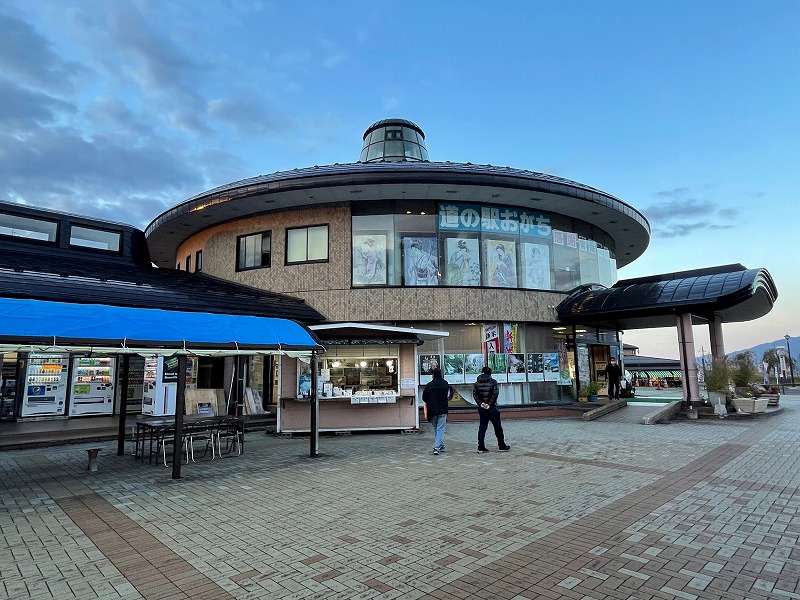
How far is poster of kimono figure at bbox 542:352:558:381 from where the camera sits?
18953 millimetres

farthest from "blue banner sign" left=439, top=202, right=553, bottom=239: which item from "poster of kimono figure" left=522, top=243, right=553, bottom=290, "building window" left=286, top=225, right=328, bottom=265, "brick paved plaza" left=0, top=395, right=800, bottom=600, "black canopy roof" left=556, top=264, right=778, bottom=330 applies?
"brick paved plaza" left=0, top=395, right=800, bottom=600

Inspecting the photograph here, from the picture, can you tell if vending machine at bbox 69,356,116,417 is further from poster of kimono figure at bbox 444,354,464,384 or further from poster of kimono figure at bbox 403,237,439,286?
poster of kimono figure at bbox 444,354,464,384

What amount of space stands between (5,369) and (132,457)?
7780mm

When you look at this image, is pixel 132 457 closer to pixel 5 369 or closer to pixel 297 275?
pixel 5 369

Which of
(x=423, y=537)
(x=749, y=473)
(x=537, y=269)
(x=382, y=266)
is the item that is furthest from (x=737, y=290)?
(x=423, y=537)

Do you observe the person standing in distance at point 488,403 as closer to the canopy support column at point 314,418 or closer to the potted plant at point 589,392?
the canopy support column at point 314,418

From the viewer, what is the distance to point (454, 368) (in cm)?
1778

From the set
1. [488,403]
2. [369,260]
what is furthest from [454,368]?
[488,403]

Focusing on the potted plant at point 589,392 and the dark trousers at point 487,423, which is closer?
the dark trousers at point 487,423

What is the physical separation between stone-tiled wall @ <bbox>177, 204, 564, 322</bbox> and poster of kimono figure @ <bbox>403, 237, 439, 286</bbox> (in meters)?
0.44

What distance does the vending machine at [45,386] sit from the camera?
14852 millimetres

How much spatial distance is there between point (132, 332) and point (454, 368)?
38.7 feet

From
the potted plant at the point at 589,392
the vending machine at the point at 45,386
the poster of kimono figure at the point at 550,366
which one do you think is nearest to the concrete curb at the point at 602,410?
the potted plant at the point at 589,392

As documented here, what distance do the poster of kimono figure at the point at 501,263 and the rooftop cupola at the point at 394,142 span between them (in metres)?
9.48
